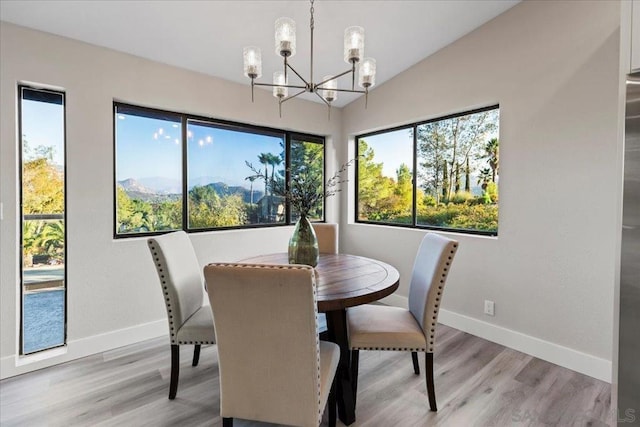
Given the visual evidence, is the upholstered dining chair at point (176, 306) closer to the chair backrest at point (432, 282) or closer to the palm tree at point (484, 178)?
the chair backrest at point (432, 282)

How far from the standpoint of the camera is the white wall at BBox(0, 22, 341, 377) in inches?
88.7

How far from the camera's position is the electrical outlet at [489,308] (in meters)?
2.86

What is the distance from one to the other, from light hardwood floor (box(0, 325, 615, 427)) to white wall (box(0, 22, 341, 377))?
28cm

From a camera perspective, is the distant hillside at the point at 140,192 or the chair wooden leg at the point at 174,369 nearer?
the chair wooden leg at the point at 174,369

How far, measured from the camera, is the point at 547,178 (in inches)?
99.2

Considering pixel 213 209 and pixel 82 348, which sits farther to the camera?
pixel 213 209

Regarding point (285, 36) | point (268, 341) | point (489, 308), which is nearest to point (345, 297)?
point (268, 341)

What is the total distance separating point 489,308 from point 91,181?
3.51m

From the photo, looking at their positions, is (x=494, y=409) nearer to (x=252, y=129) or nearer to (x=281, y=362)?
(x=281, y=362)

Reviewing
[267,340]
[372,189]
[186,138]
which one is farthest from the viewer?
[372,189]

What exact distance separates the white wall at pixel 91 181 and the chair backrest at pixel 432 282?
211 cm

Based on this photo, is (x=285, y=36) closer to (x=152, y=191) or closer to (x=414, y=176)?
(x=152, y=191)

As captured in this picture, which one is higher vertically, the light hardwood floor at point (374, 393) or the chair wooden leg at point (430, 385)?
the chair wooden leg at point (430, 385)

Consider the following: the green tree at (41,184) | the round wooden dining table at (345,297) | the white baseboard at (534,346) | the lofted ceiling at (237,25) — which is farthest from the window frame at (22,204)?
the white baseboard at (534,346)
